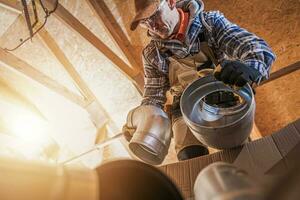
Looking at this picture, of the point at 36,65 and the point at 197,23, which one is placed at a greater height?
the point at 197,23

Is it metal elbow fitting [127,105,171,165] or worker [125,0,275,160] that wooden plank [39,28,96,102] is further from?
metal elbow fitting [127,105,171,165]

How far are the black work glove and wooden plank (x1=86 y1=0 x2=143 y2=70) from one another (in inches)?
59.5

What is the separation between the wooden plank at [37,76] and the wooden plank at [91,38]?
613mm

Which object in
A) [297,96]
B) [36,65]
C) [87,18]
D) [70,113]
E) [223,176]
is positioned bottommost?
[297,96]

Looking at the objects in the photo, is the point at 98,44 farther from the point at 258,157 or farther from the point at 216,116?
the point at 258,157

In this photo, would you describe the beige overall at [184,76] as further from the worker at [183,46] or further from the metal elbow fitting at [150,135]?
the metal elbow fitting at [150,135]

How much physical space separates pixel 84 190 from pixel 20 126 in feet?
10.7

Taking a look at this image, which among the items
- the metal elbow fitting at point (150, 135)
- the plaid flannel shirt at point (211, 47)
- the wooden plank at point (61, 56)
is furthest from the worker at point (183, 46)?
the wooden plank at point (61, 56)

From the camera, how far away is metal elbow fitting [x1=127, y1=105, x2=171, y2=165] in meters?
1.18

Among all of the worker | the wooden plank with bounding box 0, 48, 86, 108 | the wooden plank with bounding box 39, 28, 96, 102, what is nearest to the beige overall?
the worker

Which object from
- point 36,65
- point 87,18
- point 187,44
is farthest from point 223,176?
point 36,65

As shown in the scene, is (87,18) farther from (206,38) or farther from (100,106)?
(206,38)

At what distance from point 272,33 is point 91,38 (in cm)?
134

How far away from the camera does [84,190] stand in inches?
15.6
